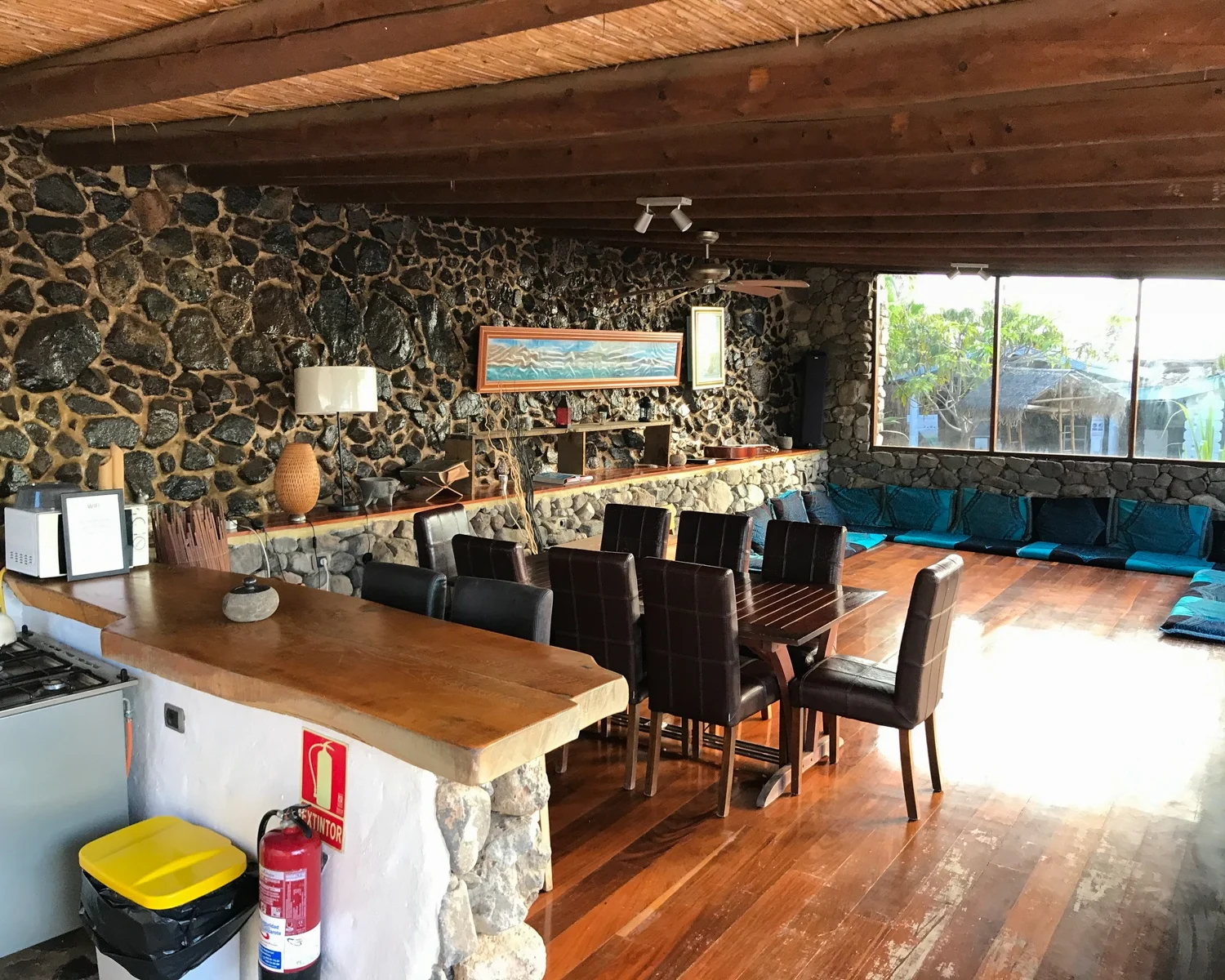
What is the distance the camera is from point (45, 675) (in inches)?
93.1

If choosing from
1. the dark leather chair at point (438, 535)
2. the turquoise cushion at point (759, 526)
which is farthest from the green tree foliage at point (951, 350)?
the dark leather chair at point (438, 535)

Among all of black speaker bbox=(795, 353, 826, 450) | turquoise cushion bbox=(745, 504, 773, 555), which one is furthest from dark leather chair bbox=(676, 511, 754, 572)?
black speaker bbox=(795, 353, 826, 450)

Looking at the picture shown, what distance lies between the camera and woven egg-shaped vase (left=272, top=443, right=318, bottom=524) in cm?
480

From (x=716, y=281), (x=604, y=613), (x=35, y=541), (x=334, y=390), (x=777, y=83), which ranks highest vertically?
(x=777, y=83)

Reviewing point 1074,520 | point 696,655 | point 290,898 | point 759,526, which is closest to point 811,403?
point 759,526

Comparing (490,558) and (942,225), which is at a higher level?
(942,225)

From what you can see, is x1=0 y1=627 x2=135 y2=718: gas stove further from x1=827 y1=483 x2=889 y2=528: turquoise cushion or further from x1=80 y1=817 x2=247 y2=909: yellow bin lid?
x1=827 y1=483 x2=889 y2=528: turquoise cushion

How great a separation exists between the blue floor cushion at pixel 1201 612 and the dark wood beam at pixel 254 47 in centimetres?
608

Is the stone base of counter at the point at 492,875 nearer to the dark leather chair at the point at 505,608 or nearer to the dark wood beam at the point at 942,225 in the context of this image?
the dark leather chair at the point at 505,608

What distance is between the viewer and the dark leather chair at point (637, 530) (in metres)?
5.18

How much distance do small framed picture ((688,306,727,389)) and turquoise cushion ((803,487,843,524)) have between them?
139cm

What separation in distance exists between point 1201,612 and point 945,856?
4.28 metres

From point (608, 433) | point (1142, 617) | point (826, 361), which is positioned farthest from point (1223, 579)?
point (608, 433)

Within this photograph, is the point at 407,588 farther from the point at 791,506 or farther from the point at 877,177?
the point at 791,506
